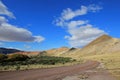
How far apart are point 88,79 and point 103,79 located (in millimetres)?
1454

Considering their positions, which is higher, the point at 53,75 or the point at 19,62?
the point at 19,62

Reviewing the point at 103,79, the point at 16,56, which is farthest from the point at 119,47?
the point at 103,79

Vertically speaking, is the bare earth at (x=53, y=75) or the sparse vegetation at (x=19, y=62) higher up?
the sparse vegetation at (x=19, y=62)

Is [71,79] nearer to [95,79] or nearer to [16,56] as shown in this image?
[95,79]

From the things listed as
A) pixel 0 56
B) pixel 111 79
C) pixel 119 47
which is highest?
pixel 119 47

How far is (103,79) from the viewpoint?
77.5 feet

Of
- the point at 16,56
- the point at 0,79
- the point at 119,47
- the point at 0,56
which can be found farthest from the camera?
the point at 119,47

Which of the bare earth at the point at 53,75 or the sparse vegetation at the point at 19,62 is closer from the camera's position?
the bare earth at the point at 53,75

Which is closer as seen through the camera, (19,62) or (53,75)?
(53,75)

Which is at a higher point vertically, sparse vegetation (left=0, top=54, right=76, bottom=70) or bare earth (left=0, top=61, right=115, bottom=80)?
sparse vegetation (left=0, top=54, right=76, bottom=70)

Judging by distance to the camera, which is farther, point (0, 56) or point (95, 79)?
point (0, 56)

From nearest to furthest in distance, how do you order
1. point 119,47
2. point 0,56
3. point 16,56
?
point 0,56 < point 16,56 < point 119,47

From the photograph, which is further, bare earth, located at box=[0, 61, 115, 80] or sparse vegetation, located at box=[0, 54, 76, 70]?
sparse vegetation, located at box=[0, 54, 76, 70]

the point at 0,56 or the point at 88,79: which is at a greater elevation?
the point at 0,56
